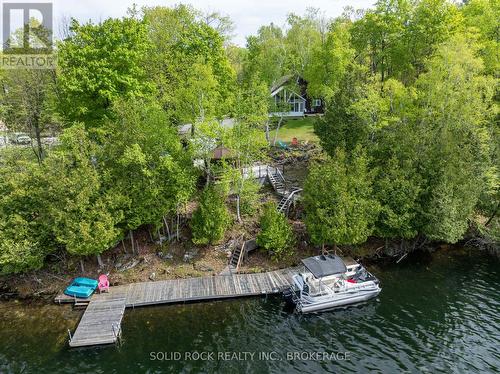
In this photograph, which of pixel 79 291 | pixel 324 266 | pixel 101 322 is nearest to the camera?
pixel 101 322

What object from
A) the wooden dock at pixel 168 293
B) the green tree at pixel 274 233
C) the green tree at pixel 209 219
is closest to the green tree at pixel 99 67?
the green tree at pixel 209 219

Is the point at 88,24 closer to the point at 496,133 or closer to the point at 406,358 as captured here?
the point at 406,358

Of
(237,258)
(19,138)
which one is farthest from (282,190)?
(19,138)

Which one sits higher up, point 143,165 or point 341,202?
point 143,165

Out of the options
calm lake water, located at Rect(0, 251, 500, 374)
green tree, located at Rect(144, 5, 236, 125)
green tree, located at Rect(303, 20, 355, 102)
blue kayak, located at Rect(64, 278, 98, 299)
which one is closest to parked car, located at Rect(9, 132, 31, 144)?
green tree, located at Rect(144, 5, 236, 125)

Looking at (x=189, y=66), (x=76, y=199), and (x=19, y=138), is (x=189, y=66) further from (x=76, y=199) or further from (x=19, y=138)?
(x=19, y=138)

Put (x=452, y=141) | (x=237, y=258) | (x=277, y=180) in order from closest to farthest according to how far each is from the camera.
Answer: (x=452, y=141)
(x=237, y=258)
(x=277, y=180)

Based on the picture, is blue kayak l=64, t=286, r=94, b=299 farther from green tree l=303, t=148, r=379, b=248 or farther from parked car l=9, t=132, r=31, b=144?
parked car l=9, t=132, r=31, b=144
